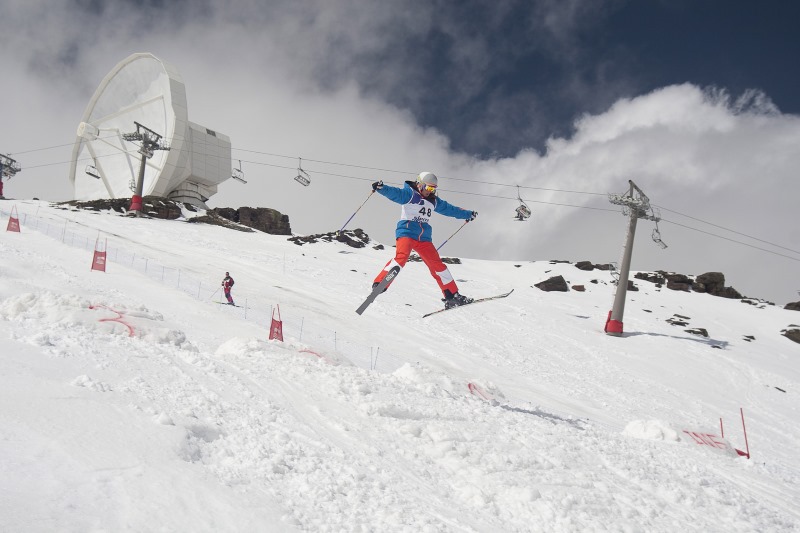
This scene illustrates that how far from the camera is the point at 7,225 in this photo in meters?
22.3

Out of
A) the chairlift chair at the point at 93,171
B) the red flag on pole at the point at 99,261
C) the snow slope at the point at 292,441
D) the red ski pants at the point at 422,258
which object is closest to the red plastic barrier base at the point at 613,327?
the snow slope at the point at 292,441

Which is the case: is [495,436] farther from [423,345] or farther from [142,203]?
[142,203]

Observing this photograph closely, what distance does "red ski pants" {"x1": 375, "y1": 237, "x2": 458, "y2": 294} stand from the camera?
8.96 m

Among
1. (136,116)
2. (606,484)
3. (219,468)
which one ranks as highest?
(136,116)

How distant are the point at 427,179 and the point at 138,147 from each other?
209 feet

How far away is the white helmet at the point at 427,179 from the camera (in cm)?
913

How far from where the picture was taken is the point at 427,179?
9.16m

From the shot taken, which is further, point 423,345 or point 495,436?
point 423,345

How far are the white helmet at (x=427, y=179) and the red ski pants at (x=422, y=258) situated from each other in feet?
3.65

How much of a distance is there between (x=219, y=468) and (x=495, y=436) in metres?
3.83

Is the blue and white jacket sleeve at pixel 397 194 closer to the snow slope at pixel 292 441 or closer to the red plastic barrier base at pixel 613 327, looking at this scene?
the snow slope at pixel 292 441

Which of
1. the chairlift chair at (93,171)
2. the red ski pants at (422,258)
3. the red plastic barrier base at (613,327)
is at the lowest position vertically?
the red plastic barrier base at (613,327)

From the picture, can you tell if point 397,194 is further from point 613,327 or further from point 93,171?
point 93,171

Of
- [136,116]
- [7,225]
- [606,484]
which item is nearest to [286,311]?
[7,225]
